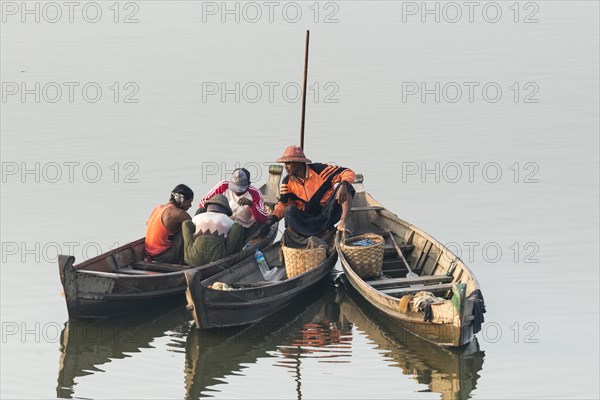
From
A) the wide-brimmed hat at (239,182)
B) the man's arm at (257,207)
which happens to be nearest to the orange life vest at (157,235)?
the wide-brimmed hat at (239,182)

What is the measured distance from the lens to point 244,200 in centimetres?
1683

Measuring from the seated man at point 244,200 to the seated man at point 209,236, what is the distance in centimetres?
75

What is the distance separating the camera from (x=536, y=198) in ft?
65.6

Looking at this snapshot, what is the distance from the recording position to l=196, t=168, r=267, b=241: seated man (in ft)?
55.0

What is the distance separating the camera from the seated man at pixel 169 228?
52.5 ft

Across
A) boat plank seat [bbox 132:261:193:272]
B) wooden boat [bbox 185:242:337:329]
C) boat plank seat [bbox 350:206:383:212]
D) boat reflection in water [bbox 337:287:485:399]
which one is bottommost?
boat reflection in water [bbox 337:287:485:399]

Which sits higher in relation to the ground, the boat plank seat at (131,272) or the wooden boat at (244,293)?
the boat plank seat at (131,272)

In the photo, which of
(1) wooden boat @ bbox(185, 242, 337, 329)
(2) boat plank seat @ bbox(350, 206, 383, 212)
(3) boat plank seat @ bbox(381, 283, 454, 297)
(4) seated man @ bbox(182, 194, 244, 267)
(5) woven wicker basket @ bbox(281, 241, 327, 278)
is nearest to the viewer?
(1) wooden boat @ bbox(185, 242, 337, 329)

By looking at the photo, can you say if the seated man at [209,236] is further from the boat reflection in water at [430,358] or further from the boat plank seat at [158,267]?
the boat reflection in water at [430,358]

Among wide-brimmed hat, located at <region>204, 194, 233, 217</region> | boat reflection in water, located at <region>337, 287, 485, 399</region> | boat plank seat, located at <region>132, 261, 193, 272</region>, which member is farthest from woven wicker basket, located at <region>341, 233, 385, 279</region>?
boat plank seat, located at <region>132, 261, 193, 272</region>

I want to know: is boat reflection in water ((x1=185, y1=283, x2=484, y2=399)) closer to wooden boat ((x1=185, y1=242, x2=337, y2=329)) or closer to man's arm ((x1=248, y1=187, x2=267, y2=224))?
wooden boat ((x1=185, y1=242, x2=337, y2=329))

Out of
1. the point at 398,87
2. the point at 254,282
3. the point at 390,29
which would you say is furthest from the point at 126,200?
the point at 390,29

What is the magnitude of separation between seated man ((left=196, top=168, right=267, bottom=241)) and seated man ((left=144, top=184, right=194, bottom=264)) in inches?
A: 23.2

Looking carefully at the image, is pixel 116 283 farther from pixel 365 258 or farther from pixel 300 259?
pixel 365 258
